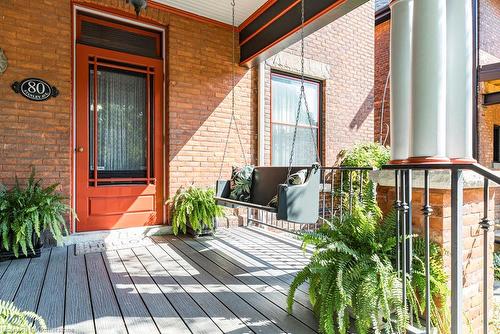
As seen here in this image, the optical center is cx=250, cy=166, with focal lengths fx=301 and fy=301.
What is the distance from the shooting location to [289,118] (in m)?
5.16

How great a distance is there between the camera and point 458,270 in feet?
4.17

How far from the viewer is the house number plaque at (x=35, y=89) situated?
3182mm

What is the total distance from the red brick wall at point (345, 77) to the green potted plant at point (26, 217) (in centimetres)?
401

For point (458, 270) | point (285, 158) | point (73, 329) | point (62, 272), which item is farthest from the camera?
point (285, 158)

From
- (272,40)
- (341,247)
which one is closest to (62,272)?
(341,247)

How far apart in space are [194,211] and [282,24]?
2491 mm

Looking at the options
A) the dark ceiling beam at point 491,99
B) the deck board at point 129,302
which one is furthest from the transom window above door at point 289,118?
the dark ceiling beam at point 491,99

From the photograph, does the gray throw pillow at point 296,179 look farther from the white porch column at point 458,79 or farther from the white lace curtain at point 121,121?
the white lace curtain at point 121,121

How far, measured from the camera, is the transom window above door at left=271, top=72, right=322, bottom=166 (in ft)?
16.4

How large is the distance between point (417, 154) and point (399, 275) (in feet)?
2.04

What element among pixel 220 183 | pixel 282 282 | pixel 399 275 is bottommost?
pixel 282 282

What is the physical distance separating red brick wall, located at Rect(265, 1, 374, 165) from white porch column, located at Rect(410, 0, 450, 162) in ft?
12.2

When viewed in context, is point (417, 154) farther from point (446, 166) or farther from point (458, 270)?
point (458, 270)

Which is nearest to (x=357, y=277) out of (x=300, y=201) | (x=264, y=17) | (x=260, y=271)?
(x=300, y=201)
